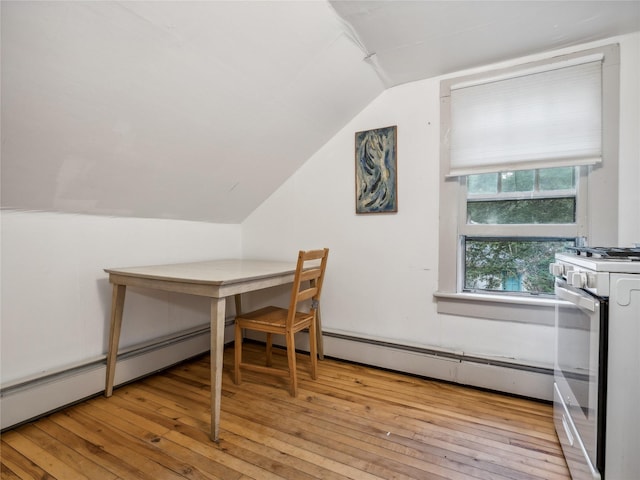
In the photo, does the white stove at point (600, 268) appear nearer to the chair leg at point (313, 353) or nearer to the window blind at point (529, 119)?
the window blind at point (529, 119)

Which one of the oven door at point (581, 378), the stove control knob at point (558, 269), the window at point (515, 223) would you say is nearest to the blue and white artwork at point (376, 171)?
the window at point (515, 223)

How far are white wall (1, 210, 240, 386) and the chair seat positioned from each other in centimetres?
71

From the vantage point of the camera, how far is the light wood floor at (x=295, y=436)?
1.32 meters

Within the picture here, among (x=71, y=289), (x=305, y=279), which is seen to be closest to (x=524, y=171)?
(x=305, y=279)

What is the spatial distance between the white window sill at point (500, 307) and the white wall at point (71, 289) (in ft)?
6.47

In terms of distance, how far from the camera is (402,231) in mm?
2266

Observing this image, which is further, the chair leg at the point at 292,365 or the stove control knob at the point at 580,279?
the chair leg at the point at 292,365

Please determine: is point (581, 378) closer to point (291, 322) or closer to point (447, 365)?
point (447, 365)

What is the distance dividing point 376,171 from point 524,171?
95cm

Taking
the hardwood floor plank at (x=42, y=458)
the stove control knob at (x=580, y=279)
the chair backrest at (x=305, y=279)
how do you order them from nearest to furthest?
the stove control knob at (x=580, y=279) → the hardwood floor plank at (x=42, y=458) → the chair backrest at (x=305, y=279)

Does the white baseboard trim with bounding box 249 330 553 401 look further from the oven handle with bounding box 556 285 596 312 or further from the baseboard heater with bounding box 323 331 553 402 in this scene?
the oven handle with bounding box 556 285 596 312

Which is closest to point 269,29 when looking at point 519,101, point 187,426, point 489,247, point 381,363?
point 519,101

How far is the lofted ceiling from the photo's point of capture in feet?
3.89

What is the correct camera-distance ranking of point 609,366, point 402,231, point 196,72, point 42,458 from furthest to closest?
point 402,231
point 196,72
point 42,458
point 609,366
